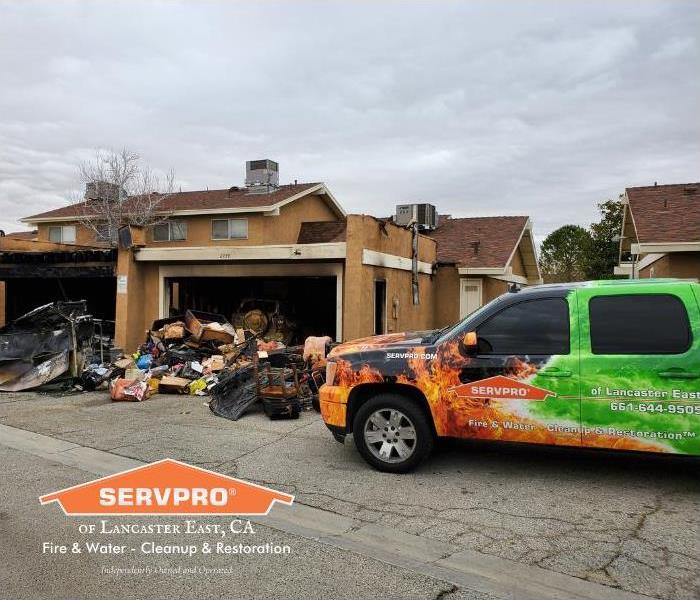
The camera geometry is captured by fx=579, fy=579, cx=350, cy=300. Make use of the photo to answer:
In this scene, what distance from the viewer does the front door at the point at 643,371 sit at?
4941 millimetres

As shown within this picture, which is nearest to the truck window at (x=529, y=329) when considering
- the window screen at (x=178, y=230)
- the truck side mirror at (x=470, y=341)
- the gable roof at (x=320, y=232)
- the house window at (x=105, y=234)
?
the truck side mirror at (x=470, y=341)

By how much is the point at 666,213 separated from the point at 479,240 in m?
9.94

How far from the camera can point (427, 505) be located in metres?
5.03

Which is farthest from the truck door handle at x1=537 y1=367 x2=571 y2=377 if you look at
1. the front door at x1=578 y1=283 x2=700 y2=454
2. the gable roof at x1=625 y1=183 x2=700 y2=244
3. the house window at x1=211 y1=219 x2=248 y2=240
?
the house window at x1=211 y1=219 x2=248 y2=240

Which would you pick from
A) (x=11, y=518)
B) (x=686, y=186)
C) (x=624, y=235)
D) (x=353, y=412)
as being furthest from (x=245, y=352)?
(x=624, y=235)

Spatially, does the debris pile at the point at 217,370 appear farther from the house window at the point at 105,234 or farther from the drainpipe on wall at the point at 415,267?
the house window at the point at 105,234

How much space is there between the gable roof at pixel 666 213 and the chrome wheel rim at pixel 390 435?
30.1ft

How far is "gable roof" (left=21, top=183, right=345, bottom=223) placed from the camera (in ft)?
71.4

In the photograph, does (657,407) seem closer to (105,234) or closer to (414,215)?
(414,215)

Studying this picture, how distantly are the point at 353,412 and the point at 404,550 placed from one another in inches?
84.5

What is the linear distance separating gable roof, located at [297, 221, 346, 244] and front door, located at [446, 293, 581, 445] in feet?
53.0

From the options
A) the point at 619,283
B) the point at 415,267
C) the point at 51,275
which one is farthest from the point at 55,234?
the point at 619,283

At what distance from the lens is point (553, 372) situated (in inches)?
209

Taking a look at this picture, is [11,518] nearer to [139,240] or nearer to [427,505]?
[427,505]
